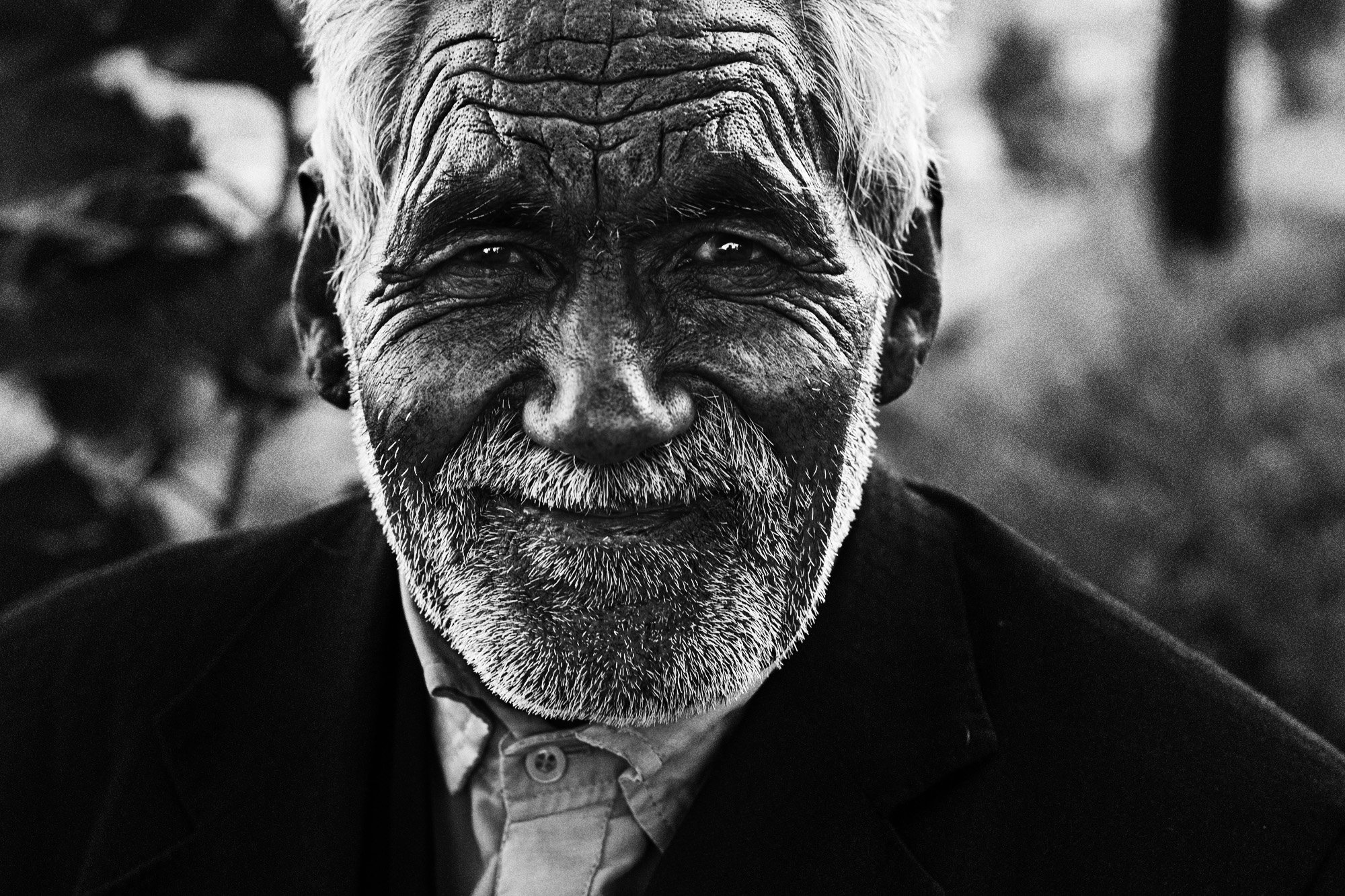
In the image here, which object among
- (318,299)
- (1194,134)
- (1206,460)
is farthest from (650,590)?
(1194,134)

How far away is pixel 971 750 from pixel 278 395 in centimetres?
215

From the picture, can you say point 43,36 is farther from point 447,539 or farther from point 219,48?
point 447,539

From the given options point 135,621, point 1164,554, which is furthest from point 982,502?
point 135,621

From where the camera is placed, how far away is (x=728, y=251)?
5.62ft

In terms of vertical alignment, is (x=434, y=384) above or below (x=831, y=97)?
below

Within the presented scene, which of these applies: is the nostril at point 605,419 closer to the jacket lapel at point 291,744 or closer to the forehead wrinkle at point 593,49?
the forehead wrinkle at point 593,49

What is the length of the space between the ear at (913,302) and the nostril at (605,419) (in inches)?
19.1

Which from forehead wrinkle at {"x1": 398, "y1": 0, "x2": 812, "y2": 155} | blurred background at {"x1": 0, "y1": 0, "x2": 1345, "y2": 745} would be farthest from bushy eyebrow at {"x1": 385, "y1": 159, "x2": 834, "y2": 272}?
blurred background at {"x1": 0, "y1": 0, "x2": 1345, "y2": 745}

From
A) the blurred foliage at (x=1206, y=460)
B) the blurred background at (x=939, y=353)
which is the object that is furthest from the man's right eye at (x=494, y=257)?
the blurred foliage at (x=1206, y=460)

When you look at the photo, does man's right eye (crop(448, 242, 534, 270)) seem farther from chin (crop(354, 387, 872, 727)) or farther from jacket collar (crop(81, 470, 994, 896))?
jacket collar (crop(81, 470, 994, 896))

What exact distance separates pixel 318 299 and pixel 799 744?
960 mm

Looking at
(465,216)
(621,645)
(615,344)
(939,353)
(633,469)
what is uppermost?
(465,216)

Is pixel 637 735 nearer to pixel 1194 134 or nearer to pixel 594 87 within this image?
pixel 594 87

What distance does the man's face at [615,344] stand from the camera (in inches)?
64.6
